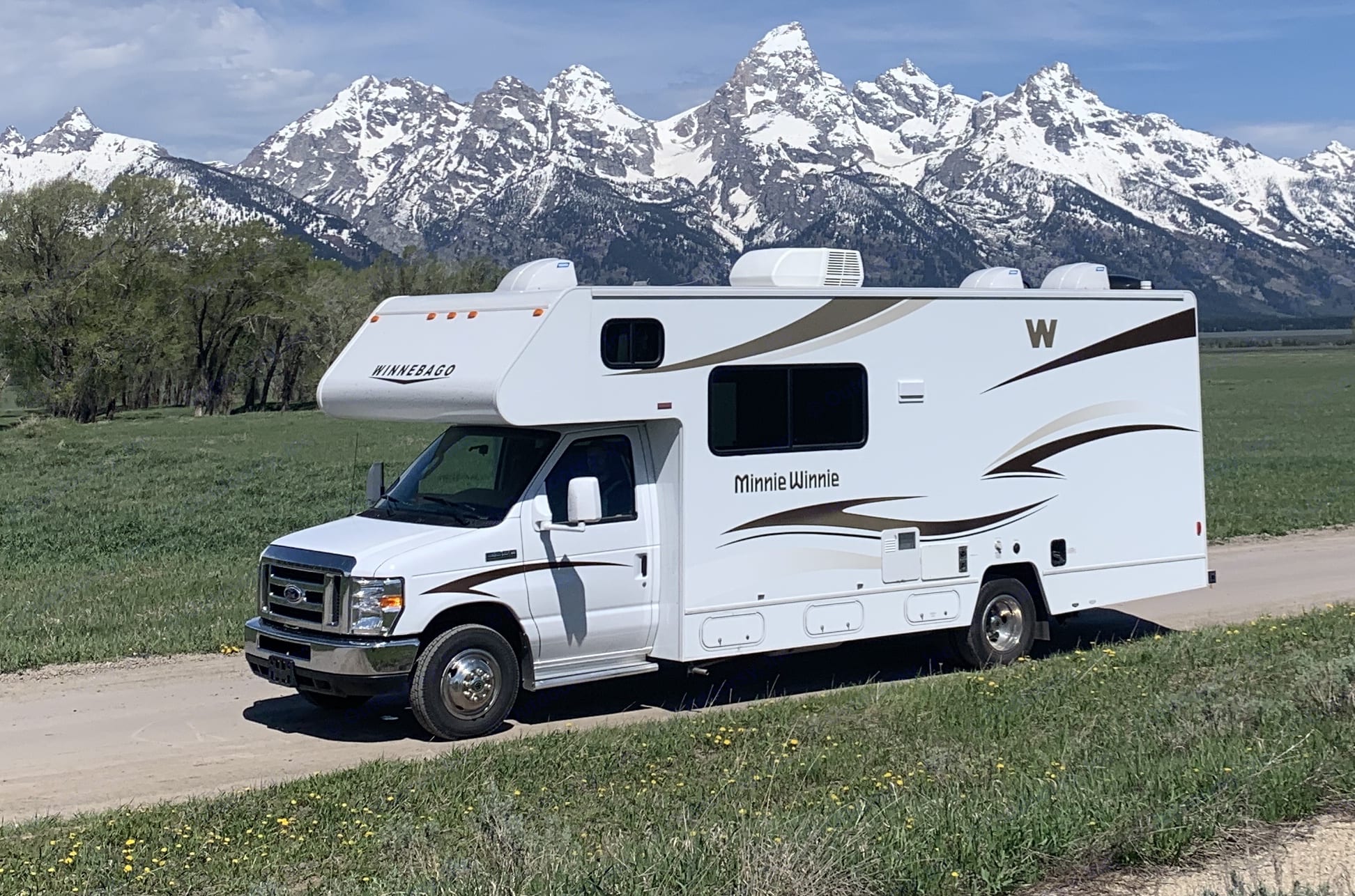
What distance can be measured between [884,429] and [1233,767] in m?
5.05

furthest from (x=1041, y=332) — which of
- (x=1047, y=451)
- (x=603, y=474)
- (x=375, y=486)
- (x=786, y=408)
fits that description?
(x=375, y=486)

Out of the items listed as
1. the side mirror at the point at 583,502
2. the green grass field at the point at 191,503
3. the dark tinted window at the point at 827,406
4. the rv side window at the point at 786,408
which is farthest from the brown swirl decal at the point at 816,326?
the green grass field at the point at 191,503

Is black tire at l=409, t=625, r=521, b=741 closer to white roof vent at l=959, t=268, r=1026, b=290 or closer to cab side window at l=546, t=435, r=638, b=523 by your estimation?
cab side window at l=546, t=435, r=638, b=523

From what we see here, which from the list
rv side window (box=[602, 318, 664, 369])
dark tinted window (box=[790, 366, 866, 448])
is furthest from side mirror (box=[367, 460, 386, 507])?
dark tinted window (box=[790, 366, 866, 448])

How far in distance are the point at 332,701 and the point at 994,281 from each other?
22.2 feet

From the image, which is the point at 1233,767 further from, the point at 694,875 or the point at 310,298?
the point at 310,298

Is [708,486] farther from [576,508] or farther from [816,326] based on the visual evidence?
[816,326]

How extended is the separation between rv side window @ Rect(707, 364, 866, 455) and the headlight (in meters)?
2.57

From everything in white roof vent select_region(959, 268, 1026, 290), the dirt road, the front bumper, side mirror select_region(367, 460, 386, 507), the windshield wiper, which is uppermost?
white roof vent select_region(959, 268, 1026, 290)

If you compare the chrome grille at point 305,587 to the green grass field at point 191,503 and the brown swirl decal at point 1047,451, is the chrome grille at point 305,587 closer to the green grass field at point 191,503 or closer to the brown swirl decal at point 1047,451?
the green grass field at point 191,503

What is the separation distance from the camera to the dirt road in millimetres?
9633

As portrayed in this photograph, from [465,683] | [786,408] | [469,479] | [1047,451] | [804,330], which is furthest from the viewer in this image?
[1047,451]

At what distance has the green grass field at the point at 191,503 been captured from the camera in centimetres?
1459

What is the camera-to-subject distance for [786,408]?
1166 centimetres
